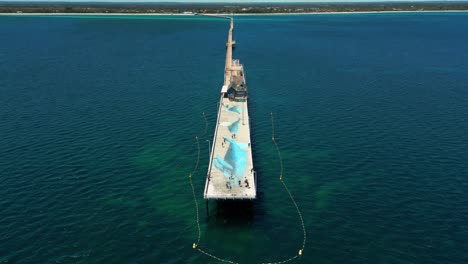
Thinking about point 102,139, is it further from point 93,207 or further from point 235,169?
point 235,169

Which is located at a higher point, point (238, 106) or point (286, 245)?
point (238, 106)

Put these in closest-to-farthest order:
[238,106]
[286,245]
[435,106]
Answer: [286,245], [238,106], [435,106]

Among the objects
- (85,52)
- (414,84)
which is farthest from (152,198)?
(85,52)

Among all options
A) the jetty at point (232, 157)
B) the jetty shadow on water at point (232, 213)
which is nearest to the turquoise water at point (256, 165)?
the jetty shadow on water at point (232, 213)

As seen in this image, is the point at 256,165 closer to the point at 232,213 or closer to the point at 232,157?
the point at 232,157

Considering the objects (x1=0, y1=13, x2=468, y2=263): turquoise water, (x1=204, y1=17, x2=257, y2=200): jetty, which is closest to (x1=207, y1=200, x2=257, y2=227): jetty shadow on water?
(x1=0, y1=13, x2=468, y2=263): turquoise water

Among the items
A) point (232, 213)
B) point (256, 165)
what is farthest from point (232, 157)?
point (232, 213)
